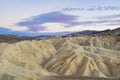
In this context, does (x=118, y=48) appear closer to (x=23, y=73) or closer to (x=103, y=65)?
(x=103, y=65)

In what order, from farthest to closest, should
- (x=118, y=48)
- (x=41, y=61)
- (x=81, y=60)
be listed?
(x=118, y=48)
(x=41, y=61)
(x=81, y=60)

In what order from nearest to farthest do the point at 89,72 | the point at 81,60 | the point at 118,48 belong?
1. the point at 89,72
2. the point at 81,60
3. the point at 118,48

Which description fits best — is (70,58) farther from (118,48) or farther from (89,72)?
(118,48)

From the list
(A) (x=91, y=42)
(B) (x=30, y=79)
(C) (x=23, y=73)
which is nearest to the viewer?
(B) (x=30, y=79)

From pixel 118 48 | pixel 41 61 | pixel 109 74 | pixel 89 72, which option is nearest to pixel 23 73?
pixel 89 72

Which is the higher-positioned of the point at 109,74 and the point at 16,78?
the point at 16,78

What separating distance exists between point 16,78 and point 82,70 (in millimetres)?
47358

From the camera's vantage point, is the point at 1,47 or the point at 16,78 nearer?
the point at 16,78

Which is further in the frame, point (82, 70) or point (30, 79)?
point (82, 70)

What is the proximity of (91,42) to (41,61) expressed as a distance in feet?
154

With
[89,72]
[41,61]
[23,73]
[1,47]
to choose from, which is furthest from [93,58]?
[23,73]

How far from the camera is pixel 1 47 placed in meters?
82.1

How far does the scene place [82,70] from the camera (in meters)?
83.1

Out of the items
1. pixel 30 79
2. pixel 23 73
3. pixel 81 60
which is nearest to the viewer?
pixel 30 79
